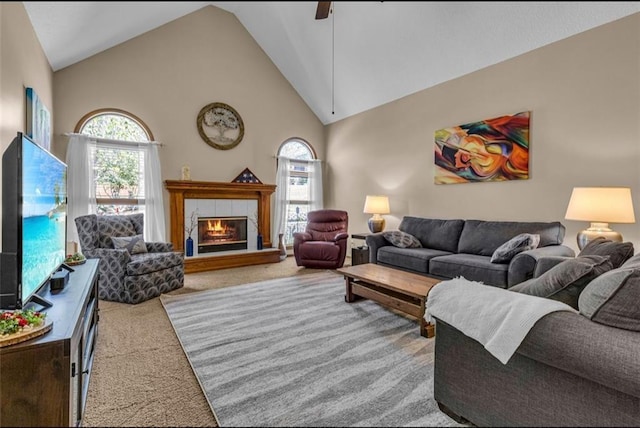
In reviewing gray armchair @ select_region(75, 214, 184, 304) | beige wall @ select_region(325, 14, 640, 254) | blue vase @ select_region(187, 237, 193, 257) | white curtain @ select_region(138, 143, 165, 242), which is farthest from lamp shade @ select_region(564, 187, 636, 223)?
white curtain @ select_region(138, 143, 165, 242)

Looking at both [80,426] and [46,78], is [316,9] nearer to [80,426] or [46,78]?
[80,426]

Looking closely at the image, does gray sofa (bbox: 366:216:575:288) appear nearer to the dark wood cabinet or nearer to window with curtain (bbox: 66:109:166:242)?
the dark wood cabinet

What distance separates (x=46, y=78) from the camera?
339 centimetres

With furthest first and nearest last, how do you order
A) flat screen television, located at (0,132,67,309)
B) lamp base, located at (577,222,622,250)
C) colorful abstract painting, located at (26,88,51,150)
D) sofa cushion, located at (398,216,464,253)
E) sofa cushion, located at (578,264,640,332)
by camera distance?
1. sofa cushion, located at (398,216,464,253)
2. lamp base, located at (577,222,622,250)
3. colorful abstract painting, located at (26,88,51,150)
4. flat screen television, located at (0,132,67,309)
5. sofa cushion, located at (578,264,640,332)

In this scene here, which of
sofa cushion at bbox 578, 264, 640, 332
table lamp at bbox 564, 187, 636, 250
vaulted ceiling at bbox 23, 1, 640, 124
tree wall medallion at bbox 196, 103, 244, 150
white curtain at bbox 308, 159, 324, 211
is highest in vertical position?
vaulted ceiling at bbox 23, 1, 640, 124

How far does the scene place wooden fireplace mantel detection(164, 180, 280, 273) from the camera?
15.1 ft

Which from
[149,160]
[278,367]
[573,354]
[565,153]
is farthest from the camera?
[149,160]

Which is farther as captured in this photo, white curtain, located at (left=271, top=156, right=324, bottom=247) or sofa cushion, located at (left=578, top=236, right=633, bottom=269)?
white curtain, located at (left=271, top=156, right=324, bottom=247)

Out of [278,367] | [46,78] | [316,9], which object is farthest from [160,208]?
[316,9]

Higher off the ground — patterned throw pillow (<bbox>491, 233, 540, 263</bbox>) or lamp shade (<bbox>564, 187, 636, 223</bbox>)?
lamp shade (<bbox>564, 187, 636, 223</bbox>)

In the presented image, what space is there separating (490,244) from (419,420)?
99.0 inches

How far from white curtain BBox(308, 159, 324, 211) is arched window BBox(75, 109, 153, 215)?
2.88 meters

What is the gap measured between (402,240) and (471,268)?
106 cm

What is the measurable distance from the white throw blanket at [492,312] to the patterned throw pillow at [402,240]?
2511mm
